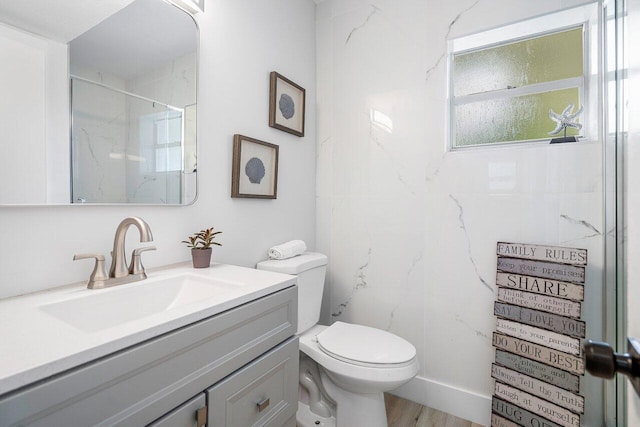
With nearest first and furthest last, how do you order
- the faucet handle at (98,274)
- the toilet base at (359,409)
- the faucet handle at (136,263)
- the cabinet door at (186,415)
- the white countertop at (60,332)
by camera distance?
the white countertop at (60,332) < the cabinet door at (186,415) < the faucet handle at (98,274) < the faucet handle at (136,263) < the toilet base at (359,409)

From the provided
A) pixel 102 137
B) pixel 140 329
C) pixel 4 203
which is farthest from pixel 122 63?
pixel 140 329

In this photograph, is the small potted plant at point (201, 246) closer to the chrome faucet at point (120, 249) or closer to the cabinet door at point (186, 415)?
the chrome faucet at point (120, 249)

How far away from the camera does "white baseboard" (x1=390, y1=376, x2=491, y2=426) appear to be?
5.24 feet

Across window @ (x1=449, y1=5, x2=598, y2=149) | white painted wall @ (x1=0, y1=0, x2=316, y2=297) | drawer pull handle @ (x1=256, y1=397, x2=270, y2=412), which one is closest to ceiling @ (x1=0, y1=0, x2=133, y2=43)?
white painted wall @ (x1=0, y1=0, x2=316, y2=297)

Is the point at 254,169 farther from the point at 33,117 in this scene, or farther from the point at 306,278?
the point at 33,117

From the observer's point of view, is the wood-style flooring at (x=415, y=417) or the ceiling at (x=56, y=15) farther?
the wood-style flooring at (x=415, y=417)

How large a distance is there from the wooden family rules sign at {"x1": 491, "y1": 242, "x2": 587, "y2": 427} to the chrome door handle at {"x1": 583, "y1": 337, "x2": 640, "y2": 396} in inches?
44.6

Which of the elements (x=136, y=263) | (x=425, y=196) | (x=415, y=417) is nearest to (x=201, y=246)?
(x=136, y=263)

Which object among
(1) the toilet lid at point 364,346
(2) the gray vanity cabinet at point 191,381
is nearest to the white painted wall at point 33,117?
(2) the gray vanity cabinet at point 191,381

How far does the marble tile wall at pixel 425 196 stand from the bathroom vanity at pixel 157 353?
92cm

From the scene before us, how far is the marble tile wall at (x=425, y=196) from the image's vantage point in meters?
1.47

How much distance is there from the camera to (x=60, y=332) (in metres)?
0.64

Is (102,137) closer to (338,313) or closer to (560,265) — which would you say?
(338,313)

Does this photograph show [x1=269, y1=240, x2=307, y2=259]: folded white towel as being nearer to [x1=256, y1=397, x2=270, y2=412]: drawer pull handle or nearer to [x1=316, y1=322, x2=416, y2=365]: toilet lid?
[x1=316, y1=322, x2=416, y2=365]: toilet lid
